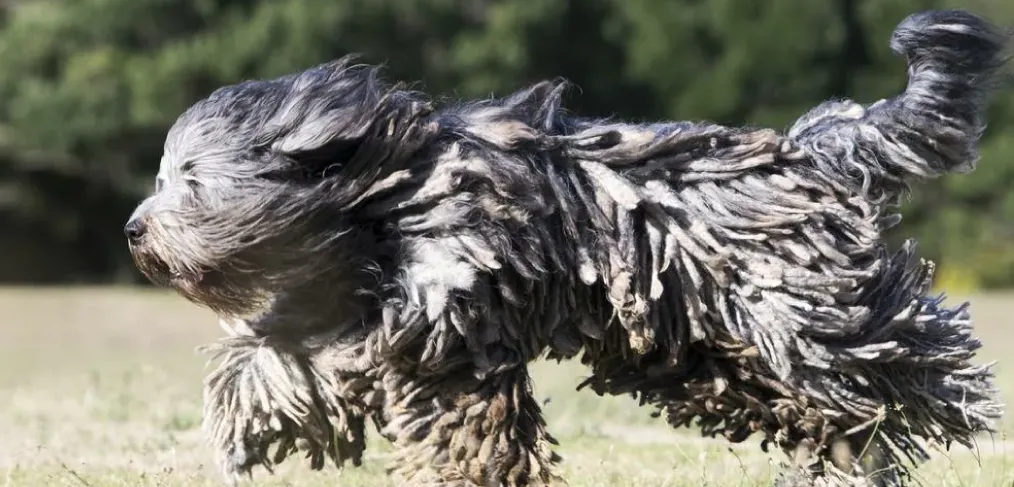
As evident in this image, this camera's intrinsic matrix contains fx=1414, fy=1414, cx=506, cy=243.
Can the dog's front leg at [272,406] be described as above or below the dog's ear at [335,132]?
below

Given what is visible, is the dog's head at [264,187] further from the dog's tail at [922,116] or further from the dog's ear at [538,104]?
the dog's tail at [922,116]

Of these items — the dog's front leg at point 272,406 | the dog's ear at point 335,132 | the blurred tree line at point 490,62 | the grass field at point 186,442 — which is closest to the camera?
the dog's ear at point 335,132

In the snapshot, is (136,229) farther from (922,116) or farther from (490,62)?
(490,62)

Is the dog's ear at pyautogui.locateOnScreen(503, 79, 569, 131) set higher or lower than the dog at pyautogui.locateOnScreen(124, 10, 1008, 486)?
higher

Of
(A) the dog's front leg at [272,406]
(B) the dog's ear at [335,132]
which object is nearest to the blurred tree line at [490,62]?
(A) the dog's front leg at [272,406]

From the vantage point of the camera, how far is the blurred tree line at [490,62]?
74.2 feet

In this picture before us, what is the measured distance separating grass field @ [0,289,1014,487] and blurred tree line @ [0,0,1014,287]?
831 centimetres

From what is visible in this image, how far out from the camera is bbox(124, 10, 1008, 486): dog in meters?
4.57

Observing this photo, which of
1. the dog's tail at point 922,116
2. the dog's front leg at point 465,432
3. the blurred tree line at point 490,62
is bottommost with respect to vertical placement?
the blurred tree line at point 490,62

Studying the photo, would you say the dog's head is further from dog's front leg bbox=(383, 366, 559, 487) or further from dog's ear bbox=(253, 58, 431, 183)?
dog's front leg bbox=(383, 366, 559, 487)

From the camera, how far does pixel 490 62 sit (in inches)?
899

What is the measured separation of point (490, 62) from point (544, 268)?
60.3ft

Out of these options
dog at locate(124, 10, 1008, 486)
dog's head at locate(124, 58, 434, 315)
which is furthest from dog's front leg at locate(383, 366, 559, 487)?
dog's head at locate(124, 58, 434, 315)

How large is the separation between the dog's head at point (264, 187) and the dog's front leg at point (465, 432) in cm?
50
